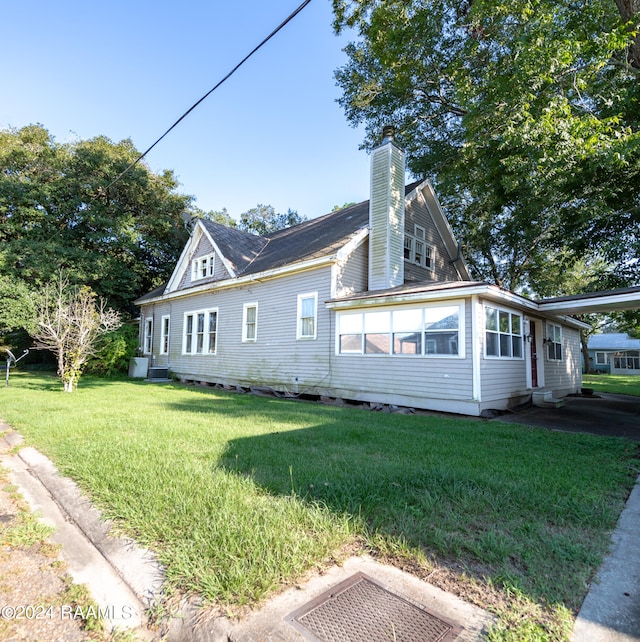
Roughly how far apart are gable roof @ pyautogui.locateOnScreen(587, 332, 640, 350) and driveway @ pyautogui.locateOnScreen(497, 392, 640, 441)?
3480cm

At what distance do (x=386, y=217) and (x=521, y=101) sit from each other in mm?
4253

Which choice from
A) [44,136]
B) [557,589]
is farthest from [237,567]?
[44,136]

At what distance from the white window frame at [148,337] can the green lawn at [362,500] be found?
→ 13.0 metres

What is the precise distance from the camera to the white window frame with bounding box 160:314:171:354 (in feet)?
57.7

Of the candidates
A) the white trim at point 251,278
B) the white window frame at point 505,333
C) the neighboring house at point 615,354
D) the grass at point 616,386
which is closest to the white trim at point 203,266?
the white trim at point 251,278

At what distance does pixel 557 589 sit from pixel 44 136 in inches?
1092

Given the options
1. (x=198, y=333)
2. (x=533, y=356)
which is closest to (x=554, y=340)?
(x=533, y=356)

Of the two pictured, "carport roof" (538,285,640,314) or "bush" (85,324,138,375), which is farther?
"bush" (85,324,138,375)

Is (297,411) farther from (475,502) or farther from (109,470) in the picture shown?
(475,502)

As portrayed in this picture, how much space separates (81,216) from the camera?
65.7 ft

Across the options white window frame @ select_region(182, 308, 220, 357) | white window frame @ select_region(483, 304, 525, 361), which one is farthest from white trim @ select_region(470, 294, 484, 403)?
white window frame @ select_region(182, 308, 220, 357)

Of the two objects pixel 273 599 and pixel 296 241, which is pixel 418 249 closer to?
pixel 296 241

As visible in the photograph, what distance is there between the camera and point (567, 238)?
1386 centimetres

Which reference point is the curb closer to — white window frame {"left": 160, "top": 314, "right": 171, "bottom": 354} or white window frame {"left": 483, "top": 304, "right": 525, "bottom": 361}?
white window frame {"left": 483, "top": 304, "right": 525, "bottom": 361}
